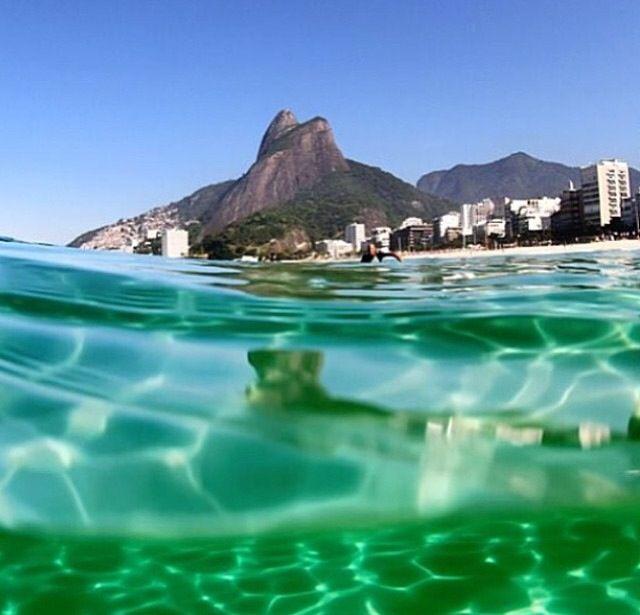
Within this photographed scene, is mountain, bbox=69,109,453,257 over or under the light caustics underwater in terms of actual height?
over

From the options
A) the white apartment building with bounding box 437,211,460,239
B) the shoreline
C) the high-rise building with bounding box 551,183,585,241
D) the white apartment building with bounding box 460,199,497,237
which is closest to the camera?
the shoreline

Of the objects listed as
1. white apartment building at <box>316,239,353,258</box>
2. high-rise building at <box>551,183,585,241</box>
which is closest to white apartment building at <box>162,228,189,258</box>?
white apartment building at <box>316,239,353,258</box>

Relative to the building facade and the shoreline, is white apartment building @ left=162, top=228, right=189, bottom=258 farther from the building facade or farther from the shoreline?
the building facade

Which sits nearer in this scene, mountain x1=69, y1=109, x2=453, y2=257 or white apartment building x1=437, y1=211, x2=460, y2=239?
white apartment building x1=437, y1=211, x2=460, y2=239

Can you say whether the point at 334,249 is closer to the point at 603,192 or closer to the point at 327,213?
the point at 603,192

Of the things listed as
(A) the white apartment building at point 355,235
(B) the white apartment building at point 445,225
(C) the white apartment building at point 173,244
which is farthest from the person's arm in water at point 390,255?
(A) the white apartment building at point 355,235
